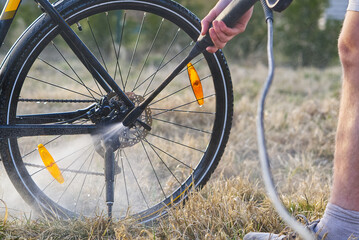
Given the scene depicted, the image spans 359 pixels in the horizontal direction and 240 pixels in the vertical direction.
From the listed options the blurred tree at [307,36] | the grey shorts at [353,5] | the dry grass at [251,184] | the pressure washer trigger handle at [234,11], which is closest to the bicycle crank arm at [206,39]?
the pressure washer trigger handle at [234,11]

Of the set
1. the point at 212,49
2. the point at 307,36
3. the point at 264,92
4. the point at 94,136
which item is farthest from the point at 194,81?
the point at 307,36

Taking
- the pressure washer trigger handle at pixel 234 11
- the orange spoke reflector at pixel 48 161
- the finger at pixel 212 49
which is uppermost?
the pressure washer trigger handle at pixel 234 11

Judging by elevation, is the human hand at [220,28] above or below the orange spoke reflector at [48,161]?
above

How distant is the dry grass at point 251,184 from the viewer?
→ 1.85 m

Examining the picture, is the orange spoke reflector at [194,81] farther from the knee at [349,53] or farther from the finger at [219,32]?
the knee at [349,53]

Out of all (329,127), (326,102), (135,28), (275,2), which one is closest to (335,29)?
(135,28)

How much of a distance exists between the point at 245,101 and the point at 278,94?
1148mm

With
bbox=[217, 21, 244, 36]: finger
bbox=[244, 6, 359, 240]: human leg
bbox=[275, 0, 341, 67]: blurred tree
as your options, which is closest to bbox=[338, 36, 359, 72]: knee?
bbox=[244, 6, 359, 240]: human leg

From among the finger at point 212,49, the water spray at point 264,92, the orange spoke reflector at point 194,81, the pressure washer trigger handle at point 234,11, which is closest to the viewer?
Answer: the water spray at point 264,92

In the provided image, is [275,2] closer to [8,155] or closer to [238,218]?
[238,218]

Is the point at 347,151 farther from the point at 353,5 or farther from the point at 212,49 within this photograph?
the point at 212,49

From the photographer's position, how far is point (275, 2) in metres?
1.41

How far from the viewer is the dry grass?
185cm

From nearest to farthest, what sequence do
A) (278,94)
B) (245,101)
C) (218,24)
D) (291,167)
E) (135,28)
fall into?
(218,24) → (291,167) → (245,101) → (278,94) → (135,28)
